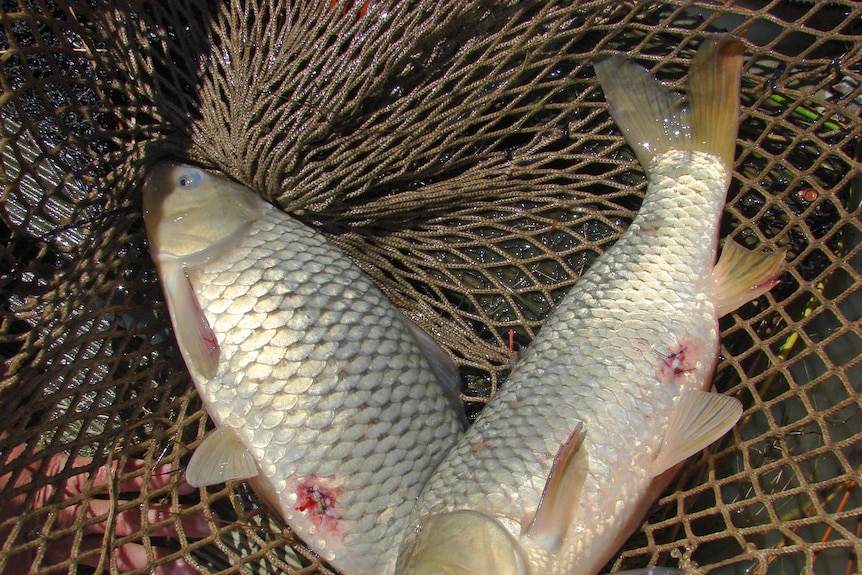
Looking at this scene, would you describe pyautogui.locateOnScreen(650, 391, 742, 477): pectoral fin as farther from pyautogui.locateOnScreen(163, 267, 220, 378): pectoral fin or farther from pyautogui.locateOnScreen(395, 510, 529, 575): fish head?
→ pyautogui.locateOnScreen(163, 267, 220, 378): pectoral fin

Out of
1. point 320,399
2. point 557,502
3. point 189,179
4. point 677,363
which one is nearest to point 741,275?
point 677,363

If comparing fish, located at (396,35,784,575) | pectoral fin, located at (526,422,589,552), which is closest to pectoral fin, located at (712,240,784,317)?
fish, located at (396,35,784,575)

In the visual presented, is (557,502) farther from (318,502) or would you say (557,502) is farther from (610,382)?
(318,502)

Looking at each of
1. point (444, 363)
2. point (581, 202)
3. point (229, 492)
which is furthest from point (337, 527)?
point (581, 202)

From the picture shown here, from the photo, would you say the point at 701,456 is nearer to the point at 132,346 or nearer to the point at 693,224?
the point at 693,224

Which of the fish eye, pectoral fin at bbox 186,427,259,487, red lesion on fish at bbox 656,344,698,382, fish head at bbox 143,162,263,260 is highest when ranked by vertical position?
the fish eye

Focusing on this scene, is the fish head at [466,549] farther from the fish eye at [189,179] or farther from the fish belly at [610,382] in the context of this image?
the fish eye at [189,179]
